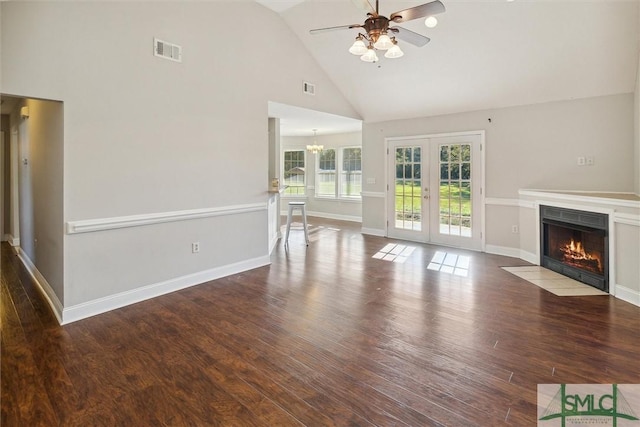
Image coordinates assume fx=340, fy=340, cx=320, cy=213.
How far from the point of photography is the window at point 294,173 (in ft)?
35.7

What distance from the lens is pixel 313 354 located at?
8.59 feet

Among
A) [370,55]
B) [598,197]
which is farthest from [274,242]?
[598,197]

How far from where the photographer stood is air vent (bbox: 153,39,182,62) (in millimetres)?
3693

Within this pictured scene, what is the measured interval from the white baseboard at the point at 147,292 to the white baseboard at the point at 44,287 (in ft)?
0.47

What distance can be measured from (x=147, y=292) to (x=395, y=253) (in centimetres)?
392

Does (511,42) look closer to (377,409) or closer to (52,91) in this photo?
(377,409)

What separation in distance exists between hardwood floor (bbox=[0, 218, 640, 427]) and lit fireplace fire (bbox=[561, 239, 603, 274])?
0.61m

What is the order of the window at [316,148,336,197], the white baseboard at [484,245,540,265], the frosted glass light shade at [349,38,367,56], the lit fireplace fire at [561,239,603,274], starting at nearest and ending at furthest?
the frosted glass light shade at [349,38,367,56]
the lit fireplace fire at [561,239,603,274]
the white baseboard at [484,245,540,265]
the window at [316,148,336,197]

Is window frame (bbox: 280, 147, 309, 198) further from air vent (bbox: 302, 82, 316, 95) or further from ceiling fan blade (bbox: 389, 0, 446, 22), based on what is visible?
ceiling fan blade (bbox: 389, 0, 446, 22)

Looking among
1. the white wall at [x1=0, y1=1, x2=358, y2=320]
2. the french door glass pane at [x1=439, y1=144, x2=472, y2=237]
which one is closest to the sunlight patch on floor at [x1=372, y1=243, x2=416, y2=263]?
the french door glass pane at [x1=439, y1=144, x2=472, y2=237]

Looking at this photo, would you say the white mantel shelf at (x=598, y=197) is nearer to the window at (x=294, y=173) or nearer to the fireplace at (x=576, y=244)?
the fireplace at (x=576, y=244)

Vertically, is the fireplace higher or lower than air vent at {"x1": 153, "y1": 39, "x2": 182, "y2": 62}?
lower

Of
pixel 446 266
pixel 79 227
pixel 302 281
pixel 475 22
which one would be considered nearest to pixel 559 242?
pixel 446 266

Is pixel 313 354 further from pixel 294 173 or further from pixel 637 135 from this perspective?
pixel 294 173
